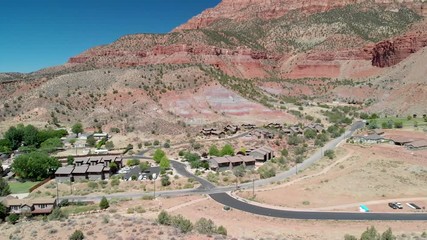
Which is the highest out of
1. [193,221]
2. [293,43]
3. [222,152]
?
[293,43]

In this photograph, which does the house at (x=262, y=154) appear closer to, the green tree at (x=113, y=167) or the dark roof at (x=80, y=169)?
the green tree at (x=113, y=167)

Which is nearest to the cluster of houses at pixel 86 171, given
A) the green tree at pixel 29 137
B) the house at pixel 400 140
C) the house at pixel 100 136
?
the green tree at pixel 29 137

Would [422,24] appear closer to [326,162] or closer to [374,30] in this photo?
[374,30]

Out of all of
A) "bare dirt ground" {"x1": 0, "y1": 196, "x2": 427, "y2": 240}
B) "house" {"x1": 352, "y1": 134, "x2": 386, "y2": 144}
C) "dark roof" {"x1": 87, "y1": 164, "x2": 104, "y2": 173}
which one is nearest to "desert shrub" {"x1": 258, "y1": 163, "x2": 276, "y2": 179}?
"bare dirt ground" {"x1": 0, "y1": 196, "x2": 427, "y2": 240}

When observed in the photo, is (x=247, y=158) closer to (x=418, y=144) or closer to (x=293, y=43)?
(x=418, y=144)

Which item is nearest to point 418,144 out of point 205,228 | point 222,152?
point 222,152

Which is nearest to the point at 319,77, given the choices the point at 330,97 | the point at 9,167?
the point at 330,97
